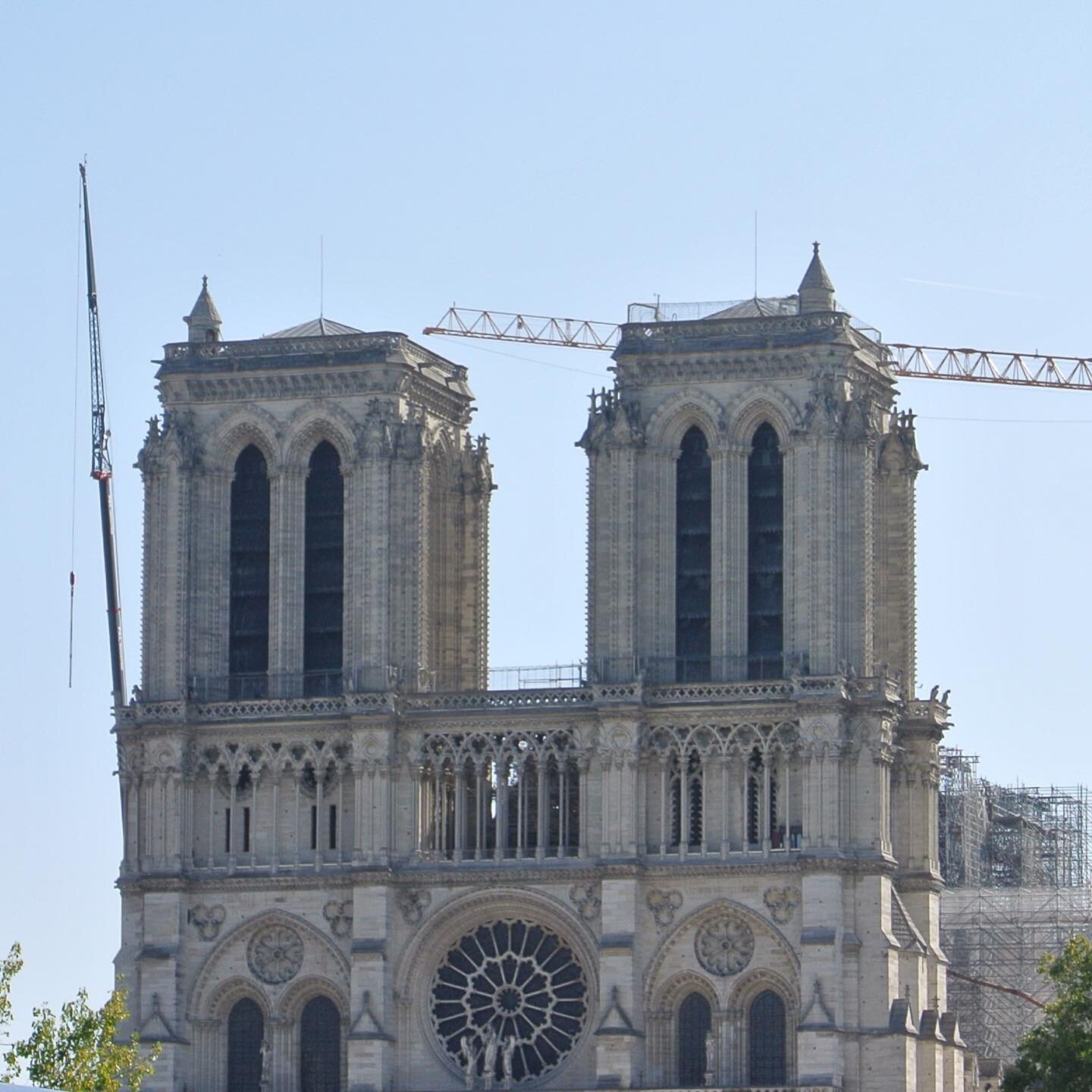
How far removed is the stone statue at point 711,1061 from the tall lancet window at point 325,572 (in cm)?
1598

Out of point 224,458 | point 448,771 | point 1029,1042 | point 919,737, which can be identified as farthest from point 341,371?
point 1029,1042

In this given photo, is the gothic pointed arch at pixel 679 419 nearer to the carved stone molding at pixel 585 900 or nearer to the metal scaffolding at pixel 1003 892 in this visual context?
the carved stone molding at pixel 585 900

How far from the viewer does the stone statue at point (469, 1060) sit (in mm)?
117125

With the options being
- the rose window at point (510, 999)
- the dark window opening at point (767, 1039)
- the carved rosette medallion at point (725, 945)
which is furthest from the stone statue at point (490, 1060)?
the dark window opening at point (767, 1039)

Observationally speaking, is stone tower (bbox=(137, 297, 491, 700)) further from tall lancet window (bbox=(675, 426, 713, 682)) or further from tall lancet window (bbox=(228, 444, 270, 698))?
tall lancet window (bbox=(675, 426, 713, 682))

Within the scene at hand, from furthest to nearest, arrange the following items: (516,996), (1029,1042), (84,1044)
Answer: (516,996), (1029,1042), (84,1044)

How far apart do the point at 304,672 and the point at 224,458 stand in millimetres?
6995

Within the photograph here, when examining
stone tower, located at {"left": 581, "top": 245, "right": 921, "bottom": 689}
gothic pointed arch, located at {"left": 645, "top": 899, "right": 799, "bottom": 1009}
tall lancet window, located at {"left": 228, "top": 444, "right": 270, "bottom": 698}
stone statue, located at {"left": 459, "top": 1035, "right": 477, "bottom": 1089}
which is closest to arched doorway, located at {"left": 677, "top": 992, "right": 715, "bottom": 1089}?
gothic pointed arch, located at {"left": 645, "top": 899, "right": 799, "bottom": 1009}

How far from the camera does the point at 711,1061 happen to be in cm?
11488

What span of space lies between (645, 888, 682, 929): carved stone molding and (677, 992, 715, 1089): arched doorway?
222cm

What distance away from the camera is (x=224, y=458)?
4798 inches

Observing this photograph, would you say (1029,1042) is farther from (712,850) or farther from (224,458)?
(224,458)

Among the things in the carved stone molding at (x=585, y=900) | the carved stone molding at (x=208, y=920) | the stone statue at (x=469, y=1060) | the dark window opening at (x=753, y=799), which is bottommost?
the stone statue at (x=469, y=1060)

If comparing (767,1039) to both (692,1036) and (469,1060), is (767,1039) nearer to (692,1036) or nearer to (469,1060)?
(692,1036)
